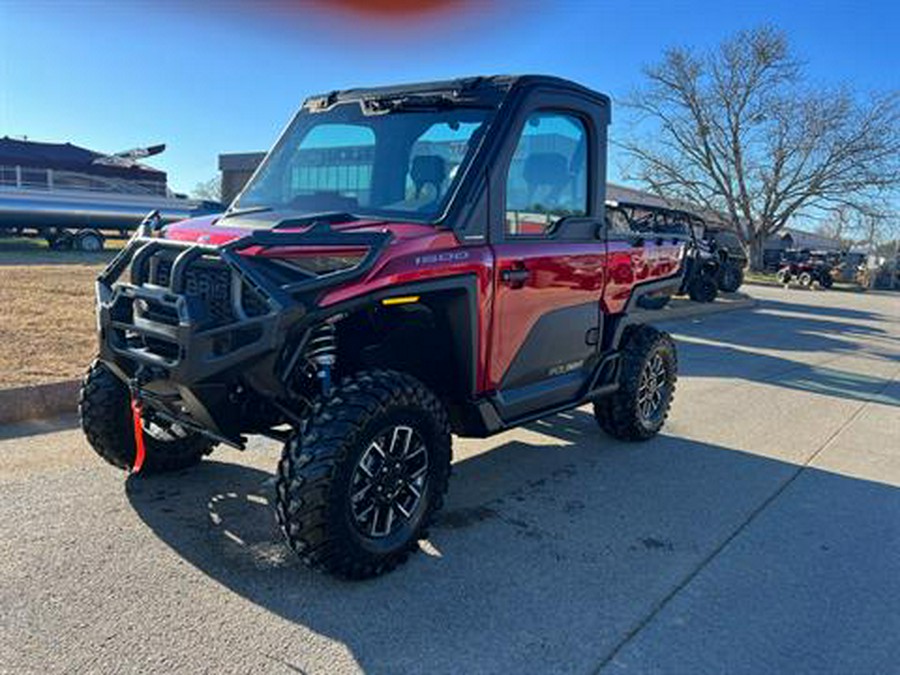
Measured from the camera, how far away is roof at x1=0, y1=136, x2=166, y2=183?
114 feet

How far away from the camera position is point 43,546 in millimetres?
3555

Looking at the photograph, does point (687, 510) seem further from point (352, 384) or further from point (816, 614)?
point (352, 384)

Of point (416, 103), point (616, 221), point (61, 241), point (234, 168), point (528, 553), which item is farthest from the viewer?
point (234, 168)

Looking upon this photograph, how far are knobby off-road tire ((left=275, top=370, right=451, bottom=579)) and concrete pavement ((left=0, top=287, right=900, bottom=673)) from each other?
18 centimetres

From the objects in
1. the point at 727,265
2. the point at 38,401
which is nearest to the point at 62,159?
the point at 727,265

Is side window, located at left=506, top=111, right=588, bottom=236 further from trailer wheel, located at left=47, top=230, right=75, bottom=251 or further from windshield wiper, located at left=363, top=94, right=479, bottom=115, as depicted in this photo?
trailer wheel, located at left=47, top=230, right=75, bottom=251

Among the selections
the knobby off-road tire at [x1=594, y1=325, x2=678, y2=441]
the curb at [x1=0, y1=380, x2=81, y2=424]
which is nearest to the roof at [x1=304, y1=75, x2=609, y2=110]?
the knobby off-road tire at [x1=594, y1=325, x2=678, y2=441]

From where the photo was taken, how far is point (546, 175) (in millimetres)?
4445

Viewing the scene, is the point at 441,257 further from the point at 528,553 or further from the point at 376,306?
the point at 528,553

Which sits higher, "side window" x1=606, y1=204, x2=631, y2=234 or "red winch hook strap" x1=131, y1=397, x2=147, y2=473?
"side window" x1=606, y1=204, x2=631, y2=234

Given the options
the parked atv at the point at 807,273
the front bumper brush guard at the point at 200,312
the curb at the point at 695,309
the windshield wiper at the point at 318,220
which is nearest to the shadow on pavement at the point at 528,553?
the front bumper brush guard at the point at 200,312

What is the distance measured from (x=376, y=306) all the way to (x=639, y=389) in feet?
9.12

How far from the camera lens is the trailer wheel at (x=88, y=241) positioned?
24375mm

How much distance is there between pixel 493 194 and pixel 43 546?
2.83 metres
